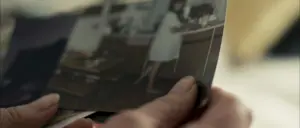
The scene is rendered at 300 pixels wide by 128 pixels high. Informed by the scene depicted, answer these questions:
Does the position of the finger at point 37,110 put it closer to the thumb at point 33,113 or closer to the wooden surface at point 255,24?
the thumb at point 33,113

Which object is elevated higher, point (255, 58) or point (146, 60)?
point (146, 60)

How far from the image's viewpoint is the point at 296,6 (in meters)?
0.82

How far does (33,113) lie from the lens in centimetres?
37

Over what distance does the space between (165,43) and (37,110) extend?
0.11m

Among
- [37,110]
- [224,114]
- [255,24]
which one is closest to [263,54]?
[255,24]

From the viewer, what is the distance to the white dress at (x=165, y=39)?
385mm

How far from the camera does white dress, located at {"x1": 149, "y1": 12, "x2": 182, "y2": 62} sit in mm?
385

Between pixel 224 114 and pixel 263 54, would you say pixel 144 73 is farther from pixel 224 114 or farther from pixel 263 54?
pixel 263 54

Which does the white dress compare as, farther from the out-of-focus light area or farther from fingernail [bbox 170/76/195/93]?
the out-of-focus light area

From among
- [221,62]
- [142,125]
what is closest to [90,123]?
[142,125]

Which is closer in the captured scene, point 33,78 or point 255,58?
point 33,78

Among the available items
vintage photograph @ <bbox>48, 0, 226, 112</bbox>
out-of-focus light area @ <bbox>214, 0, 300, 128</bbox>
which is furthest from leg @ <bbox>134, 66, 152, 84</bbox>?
out-of-focus light area @ <bbox>214, 0, 300, 128</bbox>

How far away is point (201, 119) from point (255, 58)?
433 millimetres

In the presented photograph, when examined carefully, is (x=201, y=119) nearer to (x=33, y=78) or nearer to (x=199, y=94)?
(x=199, y=94)
